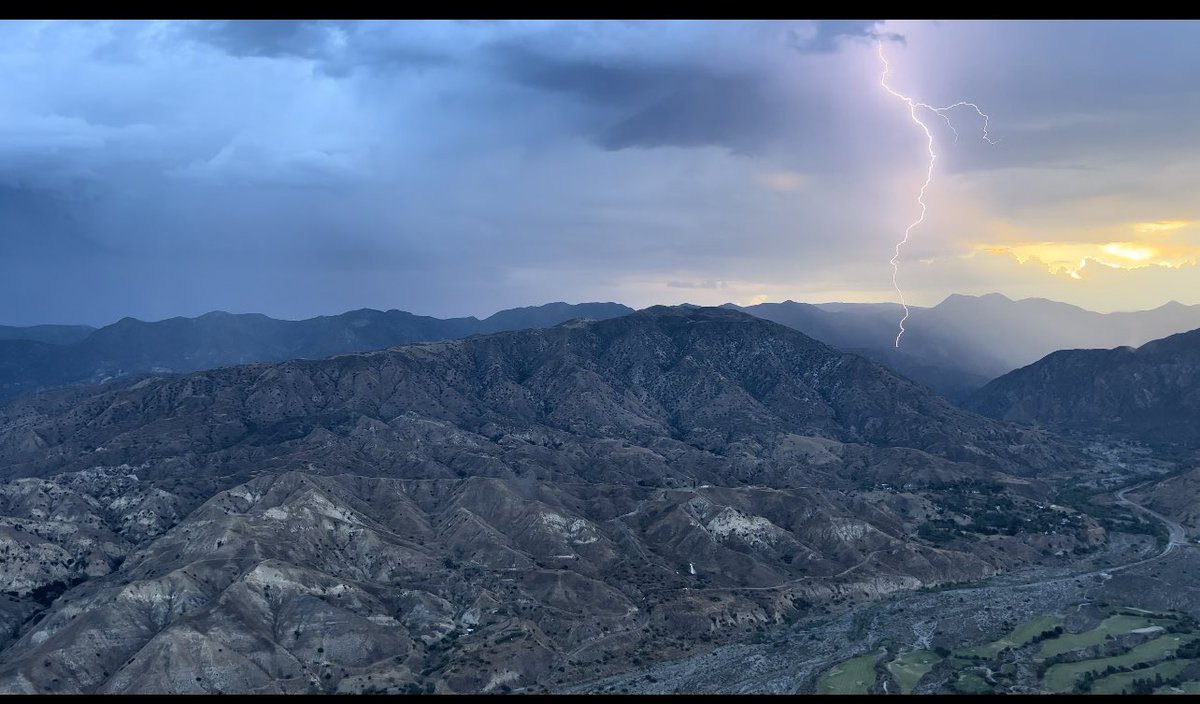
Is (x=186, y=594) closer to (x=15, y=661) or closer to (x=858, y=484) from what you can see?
(x=15, y=661)

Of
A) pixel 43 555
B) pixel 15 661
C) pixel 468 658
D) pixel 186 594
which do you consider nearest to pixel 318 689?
pixel 468 658

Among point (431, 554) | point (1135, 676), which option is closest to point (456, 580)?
point (431, 554)

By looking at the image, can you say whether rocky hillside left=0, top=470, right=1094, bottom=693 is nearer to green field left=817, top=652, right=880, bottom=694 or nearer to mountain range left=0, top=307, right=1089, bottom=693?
mountain range left=0, top=307, right=1089, bottom=693

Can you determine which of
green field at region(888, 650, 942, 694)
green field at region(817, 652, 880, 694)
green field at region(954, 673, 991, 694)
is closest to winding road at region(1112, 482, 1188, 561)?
green field at region(888, 650, 942, 694)
